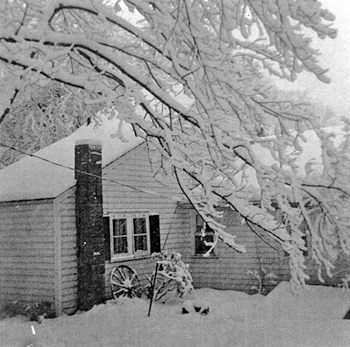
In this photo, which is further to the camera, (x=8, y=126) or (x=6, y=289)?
(x=8, y=126)

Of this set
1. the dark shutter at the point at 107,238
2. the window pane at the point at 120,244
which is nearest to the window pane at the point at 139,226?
the window pane at the point at 120,244

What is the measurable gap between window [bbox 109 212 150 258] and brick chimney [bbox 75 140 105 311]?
82 cm

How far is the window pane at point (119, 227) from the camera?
12625 millimetres

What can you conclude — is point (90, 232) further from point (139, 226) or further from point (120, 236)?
point (139, 226)

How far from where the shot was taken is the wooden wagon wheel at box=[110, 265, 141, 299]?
12102 millimetres

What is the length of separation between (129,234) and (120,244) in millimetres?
448

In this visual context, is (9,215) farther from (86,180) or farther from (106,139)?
(106,139)

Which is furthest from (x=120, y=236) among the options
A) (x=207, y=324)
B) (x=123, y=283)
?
(x=207, y=324)

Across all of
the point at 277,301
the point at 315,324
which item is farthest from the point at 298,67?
the point at 277,301

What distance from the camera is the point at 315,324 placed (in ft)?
25.4

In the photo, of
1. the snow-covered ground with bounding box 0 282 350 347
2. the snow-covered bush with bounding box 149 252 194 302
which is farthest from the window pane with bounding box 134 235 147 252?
the snow-covered ground with bounding box 0 282 350 347

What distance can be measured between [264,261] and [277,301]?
1664mm

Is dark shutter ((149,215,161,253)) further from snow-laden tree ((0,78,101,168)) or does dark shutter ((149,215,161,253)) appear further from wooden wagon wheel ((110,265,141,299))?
snow-laden tree ((0,78,101,168))

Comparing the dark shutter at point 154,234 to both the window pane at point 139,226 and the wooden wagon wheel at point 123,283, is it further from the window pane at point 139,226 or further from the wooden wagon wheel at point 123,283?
the wooden wagon wheel at point 123,283
